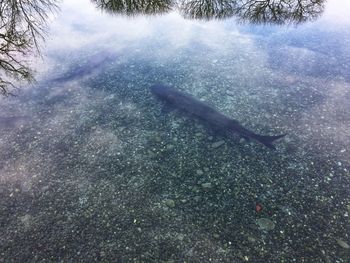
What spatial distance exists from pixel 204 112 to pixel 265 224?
323 cm

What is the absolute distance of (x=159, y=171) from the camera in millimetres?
5898

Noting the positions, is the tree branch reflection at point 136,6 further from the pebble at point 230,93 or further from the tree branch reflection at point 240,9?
the pebble at point 230,93

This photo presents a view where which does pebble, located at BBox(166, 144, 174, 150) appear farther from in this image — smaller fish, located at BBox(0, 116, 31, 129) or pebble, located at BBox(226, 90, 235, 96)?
smaller fish, located at BBox(0, 116, 31, 129)

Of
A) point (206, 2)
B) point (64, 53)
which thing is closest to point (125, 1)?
point (206, 2)

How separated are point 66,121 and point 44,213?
110 inches

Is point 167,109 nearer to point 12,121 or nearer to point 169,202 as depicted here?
point 169,202

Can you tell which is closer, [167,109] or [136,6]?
[167,109]

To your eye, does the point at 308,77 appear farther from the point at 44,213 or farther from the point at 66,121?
the point at 44,213

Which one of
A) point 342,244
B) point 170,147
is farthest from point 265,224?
point 170,147

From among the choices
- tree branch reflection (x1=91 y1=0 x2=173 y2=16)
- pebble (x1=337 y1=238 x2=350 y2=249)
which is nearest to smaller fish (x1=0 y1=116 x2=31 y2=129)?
tree branch reflection (x1=91 y1=0 x2=173 y2=16)

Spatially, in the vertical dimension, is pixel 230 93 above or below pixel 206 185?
above

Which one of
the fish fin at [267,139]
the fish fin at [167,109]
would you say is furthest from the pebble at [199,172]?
the fish fin at [167,109]

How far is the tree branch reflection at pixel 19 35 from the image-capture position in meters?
8.91

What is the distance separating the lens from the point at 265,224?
4898 mm
